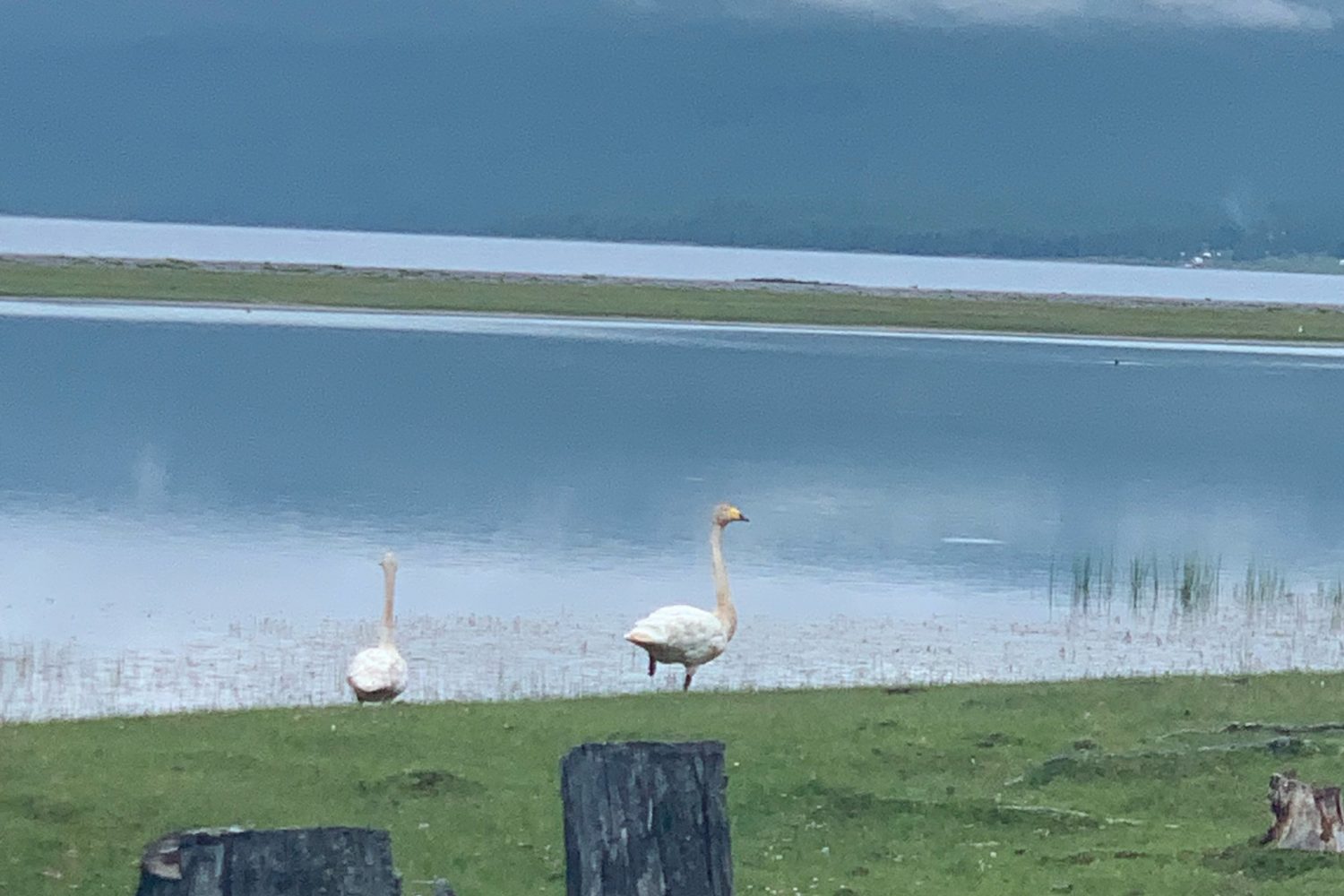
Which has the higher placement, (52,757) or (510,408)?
(510,408)

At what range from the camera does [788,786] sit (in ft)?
39.7

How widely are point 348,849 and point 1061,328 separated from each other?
8675 cm

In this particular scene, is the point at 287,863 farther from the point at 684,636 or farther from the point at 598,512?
the point at 598,512

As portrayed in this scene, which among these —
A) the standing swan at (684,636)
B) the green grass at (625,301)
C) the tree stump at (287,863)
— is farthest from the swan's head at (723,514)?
the green grass at (625,301)

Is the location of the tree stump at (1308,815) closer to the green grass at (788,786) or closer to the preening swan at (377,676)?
the green grass at (788,786)

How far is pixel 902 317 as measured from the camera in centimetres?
9112

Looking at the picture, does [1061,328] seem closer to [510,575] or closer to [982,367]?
[982,367]

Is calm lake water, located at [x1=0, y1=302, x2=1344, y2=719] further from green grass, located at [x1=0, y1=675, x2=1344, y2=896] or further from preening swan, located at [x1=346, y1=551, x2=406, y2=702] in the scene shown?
green grass, located at [x1=0, y1=675, x2=1344, y2=896]

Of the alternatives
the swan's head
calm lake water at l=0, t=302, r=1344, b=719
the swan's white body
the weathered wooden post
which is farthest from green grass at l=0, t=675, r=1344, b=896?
the weathered wooden post

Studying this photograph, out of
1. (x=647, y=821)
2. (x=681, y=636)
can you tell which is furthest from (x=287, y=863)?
(x=681, y=636)

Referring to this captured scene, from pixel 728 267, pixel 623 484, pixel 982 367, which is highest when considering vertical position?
pixel 728 267

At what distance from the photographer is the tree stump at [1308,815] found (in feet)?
33.2

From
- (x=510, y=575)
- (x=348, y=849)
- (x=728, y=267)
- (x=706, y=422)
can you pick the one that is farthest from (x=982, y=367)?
Answer: (x=728, y=267)

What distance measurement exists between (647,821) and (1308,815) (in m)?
6.35
